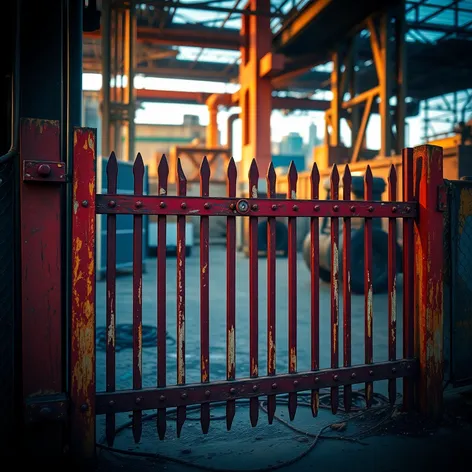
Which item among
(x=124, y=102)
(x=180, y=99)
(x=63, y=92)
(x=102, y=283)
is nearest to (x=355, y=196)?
(x=102, y=283)

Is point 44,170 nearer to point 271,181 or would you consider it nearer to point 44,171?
point 44,171

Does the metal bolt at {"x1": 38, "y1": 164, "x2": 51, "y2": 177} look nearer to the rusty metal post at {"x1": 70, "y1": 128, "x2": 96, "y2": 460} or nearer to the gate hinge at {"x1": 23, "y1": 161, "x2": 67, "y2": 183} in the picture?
the gate hinge at {"x1": 23, "y1": 161, "x2": 67, "y2": 183}

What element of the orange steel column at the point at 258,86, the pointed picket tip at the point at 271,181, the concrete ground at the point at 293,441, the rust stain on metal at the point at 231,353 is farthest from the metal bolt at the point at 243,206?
the orange steel column at the point at 258,86

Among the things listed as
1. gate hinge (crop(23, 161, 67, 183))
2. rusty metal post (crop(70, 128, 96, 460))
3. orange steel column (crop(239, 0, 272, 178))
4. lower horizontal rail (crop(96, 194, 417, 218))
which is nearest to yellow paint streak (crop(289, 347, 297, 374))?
lower horizontal rail (crop(96, 194, 417, 218))

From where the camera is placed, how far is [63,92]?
7.18ft

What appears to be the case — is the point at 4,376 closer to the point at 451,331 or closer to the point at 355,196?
the point at 451,331

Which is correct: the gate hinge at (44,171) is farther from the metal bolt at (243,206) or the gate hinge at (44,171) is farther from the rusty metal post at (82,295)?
the metal bolt at (243,206)

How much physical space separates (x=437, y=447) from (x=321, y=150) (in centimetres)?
1176

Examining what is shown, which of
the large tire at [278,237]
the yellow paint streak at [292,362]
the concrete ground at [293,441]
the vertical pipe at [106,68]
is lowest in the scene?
the concrete ground at [293,441]

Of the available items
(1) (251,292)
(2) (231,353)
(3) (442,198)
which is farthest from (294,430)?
(3) (442,198)

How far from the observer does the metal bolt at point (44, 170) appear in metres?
1.93

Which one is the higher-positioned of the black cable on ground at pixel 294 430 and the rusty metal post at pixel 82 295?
the rusty metal post at pixel 82 295

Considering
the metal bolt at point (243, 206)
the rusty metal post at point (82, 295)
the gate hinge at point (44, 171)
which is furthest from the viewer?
the metal bolt at point (243, 206)

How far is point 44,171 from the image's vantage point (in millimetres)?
1938
